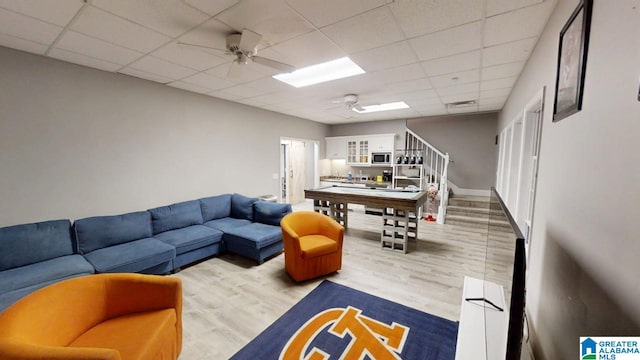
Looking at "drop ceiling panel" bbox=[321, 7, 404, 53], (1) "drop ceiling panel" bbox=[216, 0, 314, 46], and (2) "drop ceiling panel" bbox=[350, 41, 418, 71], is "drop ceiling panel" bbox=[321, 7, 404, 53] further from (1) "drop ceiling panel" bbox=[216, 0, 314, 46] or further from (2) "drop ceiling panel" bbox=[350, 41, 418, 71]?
(1) "drop ceiling panel" bbox=[216, 0, 314, 46]

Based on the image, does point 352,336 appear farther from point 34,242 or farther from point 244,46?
point 34,242

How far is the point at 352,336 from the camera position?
2.06 m

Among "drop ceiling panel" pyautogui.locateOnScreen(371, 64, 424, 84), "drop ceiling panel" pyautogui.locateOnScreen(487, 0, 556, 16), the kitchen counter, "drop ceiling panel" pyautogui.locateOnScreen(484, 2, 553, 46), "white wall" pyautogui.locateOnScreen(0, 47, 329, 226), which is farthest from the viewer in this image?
the kitchen counter

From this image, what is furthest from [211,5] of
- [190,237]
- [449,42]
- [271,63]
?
[190,237]

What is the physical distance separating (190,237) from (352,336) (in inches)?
101

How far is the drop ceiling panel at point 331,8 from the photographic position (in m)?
1.74

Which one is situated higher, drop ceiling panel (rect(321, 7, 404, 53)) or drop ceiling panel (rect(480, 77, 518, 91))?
drop ceiling panel (rect(480, 77, 518, 91))

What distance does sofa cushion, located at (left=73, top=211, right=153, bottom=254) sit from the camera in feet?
9.25

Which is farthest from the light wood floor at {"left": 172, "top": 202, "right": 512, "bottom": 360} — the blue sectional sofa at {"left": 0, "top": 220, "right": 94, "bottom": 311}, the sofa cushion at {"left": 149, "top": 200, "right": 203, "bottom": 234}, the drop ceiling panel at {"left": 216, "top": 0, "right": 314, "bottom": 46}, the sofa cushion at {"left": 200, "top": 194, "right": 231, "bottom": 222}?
the drop ceiling panel at {"left": 216, "top": 0, "right": 314, "bottom": 46}

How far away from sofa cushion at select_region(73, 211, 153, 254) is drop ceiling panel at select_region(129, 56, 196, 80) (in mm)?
2002

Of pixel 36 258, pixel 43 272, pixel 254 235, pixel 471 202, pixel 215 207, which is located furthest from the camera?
pixel 471 202

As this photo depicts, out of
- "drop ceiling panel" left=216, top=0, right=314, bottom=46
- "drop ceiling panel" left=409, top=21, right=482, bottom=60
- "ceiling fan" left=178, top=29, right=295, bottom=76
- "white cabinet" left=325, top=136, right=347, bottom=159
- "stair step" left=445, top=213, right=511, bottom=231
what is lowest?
"stair step" left=445, top=213, right=511, bottom=231

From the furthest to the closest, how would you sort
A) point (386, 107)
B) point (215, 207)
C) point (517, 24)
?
point (386, 107), point (215, 207), point (517, 24)

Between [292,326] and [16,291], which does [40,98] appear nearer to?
[16,291]
